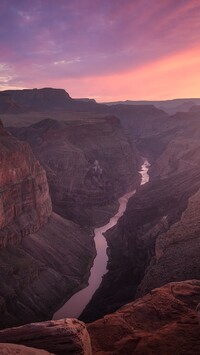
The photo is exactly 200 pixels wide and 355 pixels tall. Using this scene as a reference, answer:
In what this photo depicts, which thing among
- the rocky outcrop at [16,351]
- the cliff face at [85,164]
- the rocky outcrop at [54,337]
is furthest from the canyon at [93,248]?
the rocky outcrop at [16,351]

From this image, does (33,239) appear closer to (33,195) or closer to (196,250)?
(33,195)

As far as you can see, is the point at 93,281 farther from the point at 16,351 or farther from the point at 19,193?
the point at 16,351

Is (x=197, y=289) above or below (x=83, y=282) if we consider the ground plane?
above

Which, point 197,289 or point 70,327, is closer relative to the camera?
point 70,327

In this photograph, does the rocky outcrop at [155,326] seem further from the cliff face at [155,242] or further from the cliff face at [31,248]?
the cliff face at [31,248]

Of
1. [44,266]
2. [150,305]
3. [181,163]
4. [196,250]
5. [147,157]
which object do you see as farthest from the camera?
[147,157]

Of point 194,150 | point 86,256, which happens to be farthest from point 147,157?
point 86,256

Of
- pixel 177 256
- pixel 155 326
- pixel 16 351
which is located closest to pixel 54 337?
pixel 16 351
